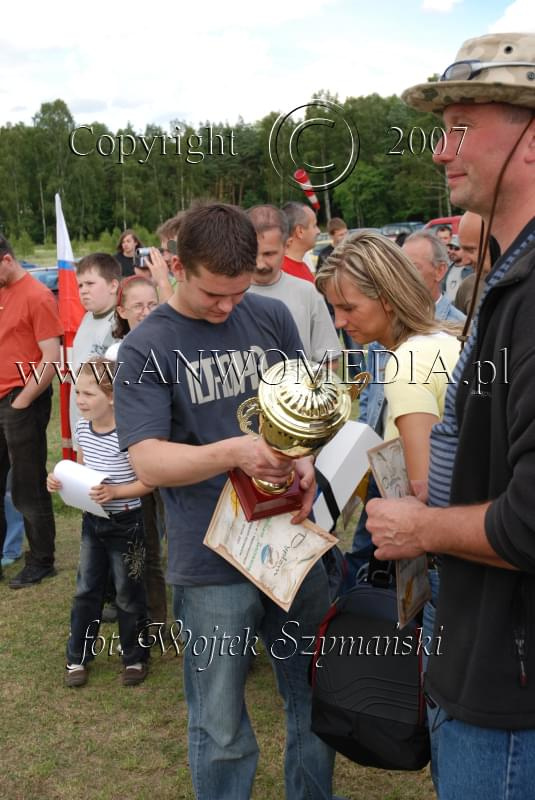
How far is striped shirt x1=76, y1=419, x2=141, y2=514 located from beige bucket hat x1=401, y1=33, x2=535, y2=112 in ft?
8.98

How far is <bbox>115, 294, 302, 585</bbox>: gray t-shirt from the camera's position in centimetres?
230

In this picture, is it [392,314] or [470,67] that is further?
[392,314]

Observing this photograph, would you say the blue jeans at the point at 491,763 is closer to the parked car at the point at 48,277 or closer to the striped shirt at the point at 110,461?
the striped shirt at the point at 110,461

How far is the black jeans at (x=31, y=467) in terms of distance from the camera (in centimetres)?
507

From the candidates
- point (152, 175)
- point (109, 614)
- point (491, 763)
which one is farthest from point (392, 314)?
point (152, 175)

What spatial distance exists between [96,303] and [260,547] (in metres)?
2.76

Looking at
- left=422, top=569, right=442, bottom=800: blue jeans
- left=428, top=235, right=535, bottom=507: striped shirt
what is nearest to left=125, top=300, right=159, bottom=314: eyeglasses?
left=422, top=569, right=442, bottom=800: blue jeans

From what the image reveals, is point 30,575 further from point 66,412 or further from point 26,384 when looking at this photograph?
point 26,384

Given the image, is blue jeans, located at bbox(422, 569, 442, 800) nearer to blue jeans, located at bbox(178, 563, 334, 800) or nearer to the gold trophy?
the gold trophy

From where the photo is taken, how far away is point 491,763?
4.78ft

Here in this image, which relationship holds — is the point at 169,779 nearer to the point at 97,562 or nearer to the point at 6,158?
the point at 97,562

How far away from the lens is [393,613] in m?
2.40

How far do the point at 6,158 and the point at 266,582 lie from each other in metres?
29.6

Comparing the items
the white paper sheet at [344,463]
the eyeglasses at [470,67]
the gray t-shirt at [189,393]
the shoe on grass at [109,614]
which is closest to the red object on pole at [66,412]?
the shoe on grass at [109,614]
